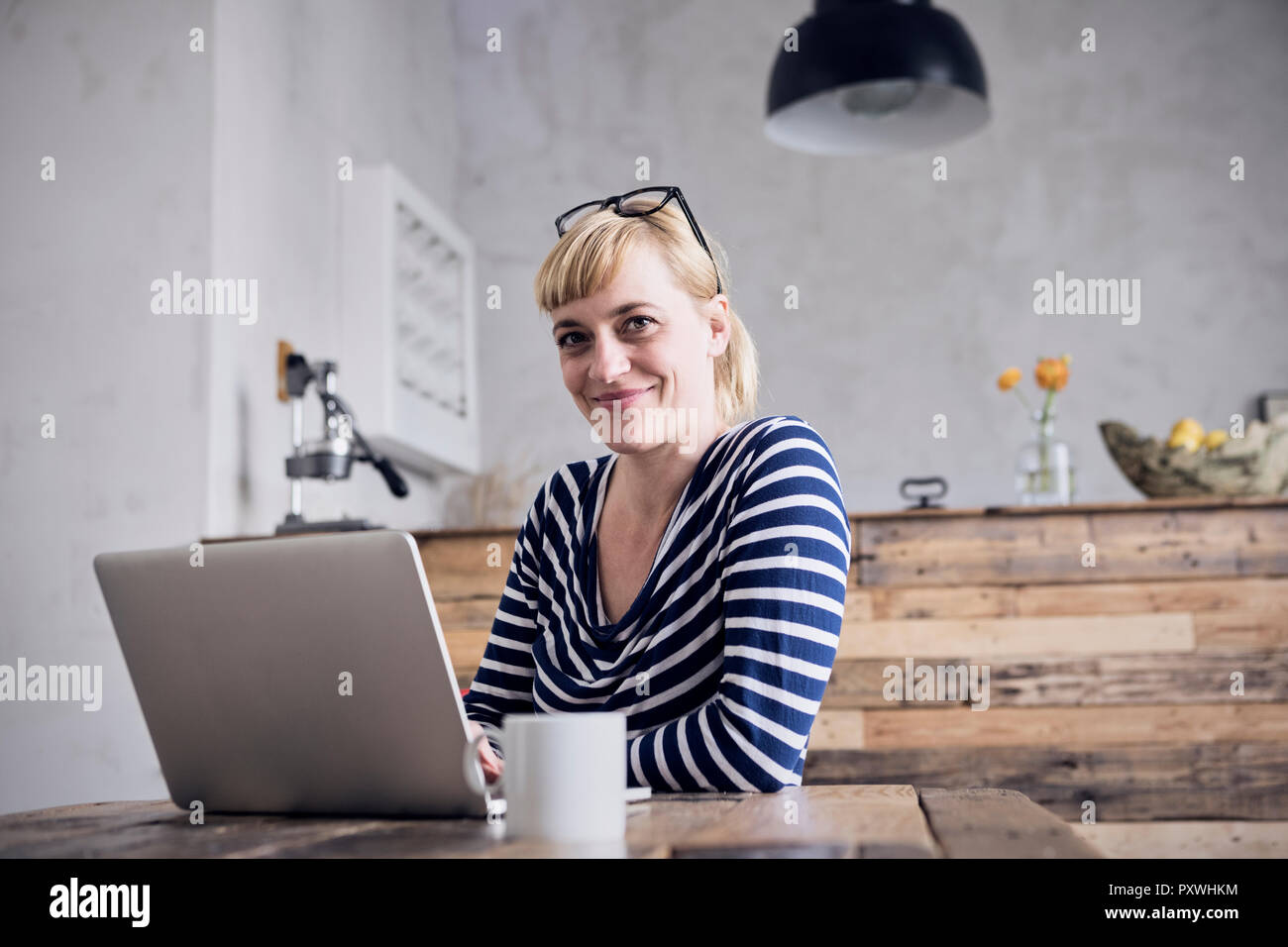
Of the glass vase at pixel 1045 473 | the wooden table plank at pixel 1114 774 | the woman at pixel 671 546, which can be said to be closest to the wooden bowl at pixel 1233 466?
the glass vase at pixel 1045 473

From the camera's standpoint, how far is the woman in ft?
3.55

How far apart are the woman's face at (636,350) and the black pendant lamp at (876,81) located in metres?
1.36

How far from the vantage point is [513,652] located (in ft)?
4.73

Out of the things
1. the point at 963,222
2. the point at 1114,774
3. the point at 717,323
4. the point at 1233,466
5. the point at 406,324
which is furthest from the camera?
the point at 963,222

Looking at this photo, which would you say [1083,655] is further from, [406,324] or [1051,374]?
[406,324]

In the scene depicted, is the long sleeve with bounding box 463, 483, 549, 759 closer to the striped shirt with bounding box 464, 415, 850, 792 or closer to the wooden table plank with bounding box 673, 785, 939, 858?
the striped shirt with bounding box 464, 415, 850, 792

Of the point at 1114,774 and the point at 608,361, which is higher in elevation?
the point at 608,361

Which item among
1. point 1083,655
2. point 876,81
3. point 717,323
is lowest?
point 1083,655

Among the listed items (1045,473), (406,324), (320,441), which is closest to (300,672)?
(320,441)

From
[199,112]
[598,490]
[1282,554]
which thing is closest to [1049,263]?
[1282,554]

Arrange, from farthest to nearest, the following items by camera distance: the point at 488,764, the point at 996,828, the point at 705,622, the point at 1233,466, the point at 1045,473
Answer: the point at 1045,473 → the point at 1233,466 → the point at 705,622 → the point at 488,764 → the point at 996,828

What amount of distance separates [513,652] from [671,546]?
283 millimetres
